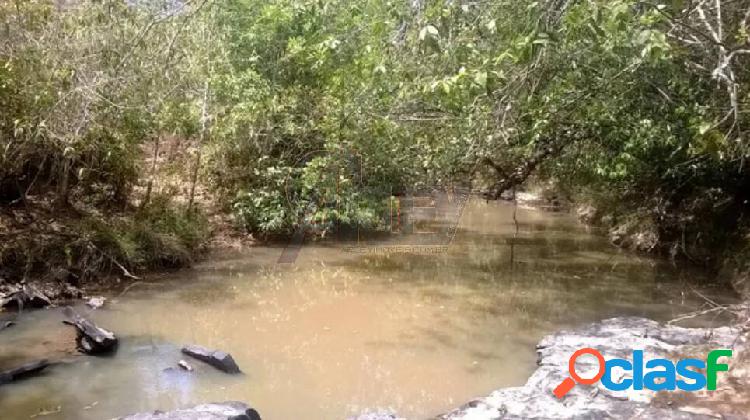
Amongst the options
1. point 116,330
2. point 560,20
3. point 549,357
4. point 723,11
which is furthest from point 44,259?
point 723,11

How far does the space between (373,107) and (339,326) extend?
16.0 ft

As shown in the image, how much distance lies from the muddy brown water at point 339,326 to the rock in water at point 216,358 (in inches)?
3.7

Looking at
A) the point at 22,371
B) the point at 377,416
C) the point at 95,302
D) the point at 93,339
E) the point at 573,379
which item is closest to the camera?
the point at 377,416

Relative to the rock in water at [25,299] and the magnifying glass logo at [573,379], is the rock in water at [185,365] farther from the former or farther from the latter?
the magnifying glass logo at [573,379]

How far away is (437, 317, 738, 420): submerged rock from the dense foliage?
1.83m

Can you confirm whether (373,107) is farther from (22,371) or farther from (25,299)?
(22,371)

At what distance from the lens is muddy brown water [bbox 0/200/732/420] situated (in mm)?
5816

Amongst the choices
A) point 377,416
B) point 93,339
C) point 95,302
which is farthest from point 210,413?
point 95,302

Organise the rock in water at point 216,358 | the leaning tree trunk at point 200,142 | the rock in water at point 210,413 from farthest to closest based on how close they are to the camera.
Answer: the leaning tree trunk at point 200,142, the rock in water at point 216,358, the rock in water at point 210,413

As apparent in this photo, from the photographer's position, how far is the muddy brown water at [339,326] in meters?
5.82

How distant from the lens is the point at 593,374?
559cm

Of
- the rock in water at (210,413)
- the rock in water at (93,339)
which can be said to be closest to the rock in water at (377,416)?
the rock in water at (210,413)

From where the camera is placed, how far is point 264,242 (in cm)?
1242

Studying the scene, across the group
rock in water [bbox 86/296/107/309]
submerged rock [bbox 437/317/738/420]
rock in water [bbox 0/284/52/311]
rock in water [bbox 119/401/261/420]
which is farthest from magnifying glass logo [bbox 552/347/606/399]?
rock in water [bbox 0/284/52/311]
